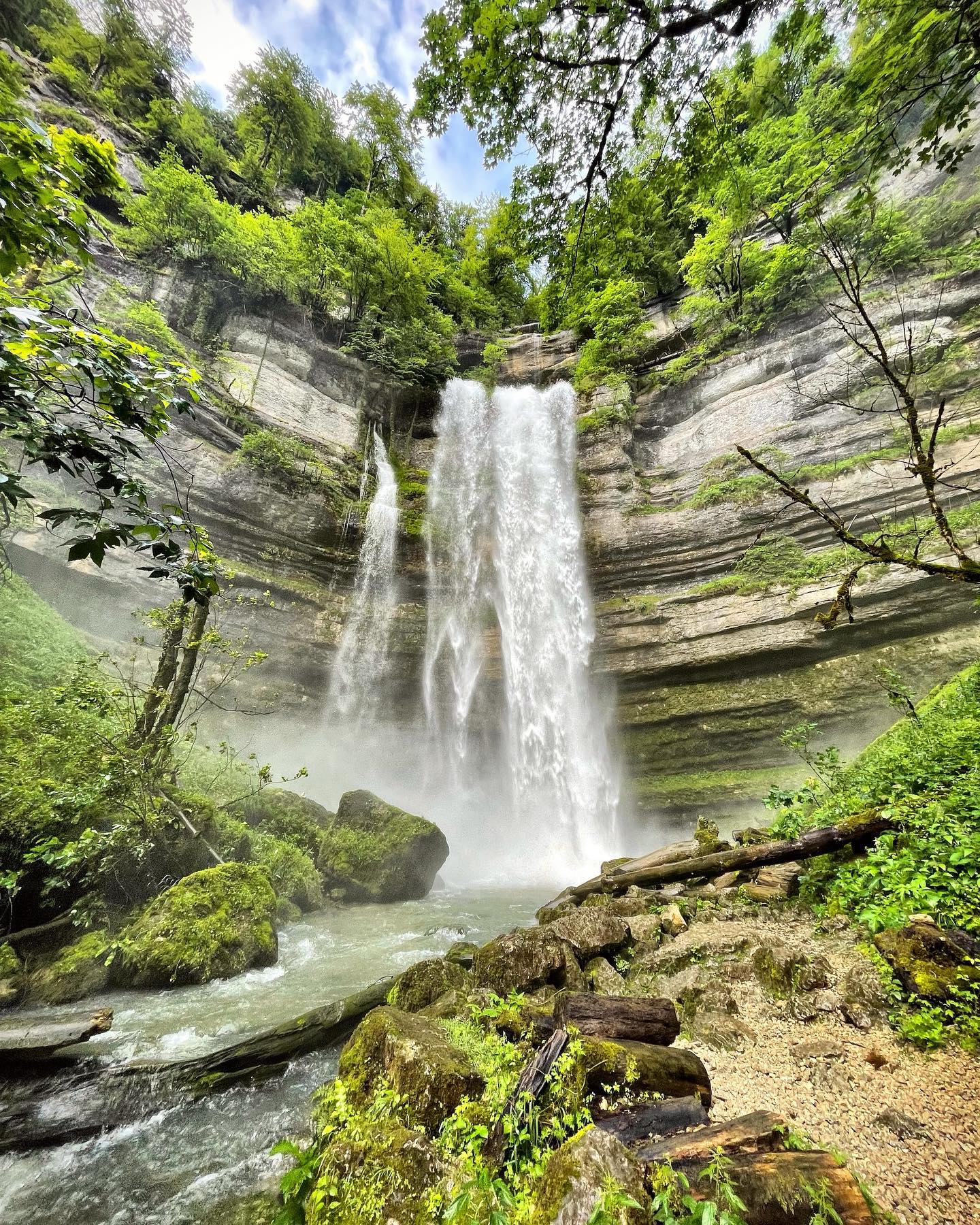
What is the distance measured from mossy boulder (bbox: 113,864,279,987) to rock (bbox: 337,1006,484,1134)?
360cm

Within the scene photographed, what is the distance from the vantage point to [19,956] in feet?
16.1

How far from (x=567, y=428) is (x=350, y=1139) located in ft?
66.6

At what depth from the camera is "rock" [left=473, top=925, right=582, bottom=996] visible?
3871 mm

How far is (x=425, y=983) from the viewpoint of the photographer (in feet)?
13.3

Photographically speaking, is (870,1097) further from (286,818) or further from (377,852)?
(286,818)

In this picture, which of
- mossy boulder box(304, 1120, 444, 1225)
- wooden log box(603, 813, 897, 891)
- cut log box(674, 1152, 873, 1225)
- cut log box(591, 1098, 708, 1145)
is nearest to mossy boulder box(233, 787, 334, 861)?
wooden log box(603, 813, 897, 891)

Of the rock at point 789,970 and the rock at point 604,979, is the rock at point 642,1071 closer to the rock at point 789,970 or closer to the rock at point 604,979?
the rock at point 789,970

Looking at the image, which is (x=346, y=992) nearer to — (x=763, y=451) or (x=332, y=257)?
(x=763, y=451)

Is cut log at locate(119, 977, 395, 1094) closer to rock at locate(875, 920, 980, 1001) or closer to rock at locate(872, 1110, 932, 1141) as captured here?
rock at locate(872, 1110, 932, 1141)

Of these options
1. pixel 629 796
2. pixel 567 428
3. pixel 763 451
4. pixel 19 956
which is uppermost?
pixel 567 428

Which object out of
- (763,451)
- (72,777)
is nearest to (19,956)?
(72,777)

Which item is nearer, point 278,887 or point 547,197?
point 547,197

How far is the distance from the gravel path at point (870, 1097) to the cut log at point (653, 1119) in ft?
0.54

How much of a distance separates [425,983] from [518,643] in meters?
13.3
